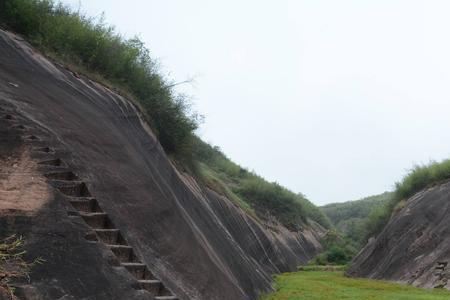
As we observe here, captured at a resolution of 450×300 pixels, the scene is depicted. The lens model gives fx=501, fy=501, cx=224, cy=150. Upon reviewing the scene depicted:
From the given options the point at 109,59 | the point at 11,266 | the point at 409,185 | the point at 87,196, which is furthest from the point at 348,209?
the point at 11,266

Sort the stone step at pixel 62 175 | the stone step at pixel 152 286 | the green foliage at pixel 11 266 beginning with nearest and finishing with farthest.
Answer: the green foliage at pixel 11 266, the stone step at pixel 152 286, the stone step at pixel 62 175

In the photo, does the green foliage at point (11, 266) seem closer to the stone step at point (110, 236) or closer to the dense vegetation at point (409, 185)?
the stone step at point (110, 236)

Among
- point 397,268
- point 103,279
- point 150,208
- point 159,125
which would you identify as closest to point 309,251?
point 397,268

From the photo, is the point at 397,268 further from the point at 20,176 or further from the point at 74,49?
the point at 20,176

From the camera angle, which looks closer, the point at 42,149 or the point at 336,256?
the point at 42,149

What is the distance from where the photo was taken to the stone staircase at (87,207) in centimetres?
683

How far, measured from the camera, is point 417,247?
25.6 m

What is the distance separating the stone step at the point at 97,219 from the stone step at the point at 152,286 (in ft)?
3.83

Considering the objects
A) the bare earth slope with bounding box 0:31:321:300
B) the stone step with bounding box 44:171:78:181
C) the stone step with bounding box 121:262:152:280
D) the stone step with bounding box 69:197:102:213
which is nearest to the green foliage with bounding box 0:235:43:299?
the bare earth slope with bounding box 0:31:321:300

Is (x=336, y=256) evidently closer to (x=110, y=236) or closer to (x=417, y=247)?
(x=417, y=247)

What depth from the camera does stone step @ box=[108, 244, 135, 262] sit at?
22.7ft

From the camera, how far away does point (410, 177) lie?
36.7 metres

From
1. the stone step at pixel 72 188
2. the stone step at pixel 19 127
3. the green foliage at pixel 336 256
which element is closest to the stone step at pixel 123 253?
the stone step at pixel 72 188

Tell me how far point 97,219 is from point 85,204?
29cm
